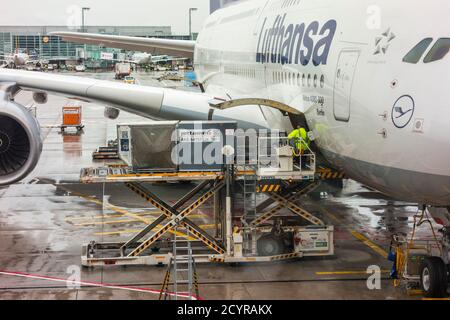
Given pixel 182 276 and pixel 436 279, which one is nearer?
pixel 436 279

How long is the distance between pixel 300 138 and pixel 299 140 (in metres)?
0.05

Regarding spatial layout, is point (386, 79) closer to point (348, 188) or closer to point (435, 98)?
point (435, 98)

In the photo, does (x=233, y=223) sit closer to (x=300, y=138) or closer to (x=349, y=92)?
(x=300, y=138)

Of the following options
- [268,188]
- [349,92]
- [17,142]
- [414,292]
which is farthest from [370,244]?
[17,142]

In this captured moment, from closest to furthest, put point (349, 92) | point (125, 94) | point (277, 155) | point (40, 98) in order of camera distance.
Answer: point (349, 92) → point (277, 155) → point (125, 94) → point (40, 98)

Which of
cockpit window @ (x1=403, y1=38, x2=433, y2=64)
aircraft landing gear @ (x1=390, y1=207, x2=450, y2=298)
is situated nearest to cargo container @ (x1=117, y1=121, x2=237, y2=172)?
aircraft landing gear @ (x1=390, y1=207, x2=450, y2=298)

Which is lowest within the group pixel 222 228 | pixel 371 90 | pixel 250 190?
pixel 222 228

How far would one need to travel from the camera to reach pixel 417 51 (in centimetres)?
923

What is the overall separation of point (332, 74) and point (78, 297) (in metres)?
5.57

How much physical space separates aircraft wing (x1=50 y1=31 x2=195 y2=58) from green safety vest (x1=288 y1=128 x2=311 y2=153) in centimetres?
1538

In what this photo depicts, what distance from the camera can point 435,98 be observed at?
8.70m

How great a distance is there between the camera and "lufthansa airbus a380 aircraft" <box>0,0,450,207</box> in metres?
9.02

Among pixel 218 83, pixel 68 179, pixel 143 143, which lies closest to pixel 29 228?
pixel 143 143

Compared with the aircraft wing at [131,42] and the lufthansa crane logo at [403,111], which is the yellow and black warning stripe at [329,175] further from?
the aircraft wing at [131,42]
